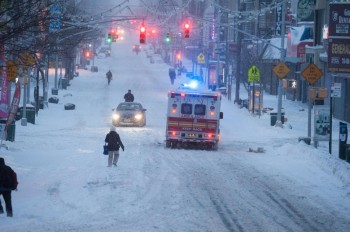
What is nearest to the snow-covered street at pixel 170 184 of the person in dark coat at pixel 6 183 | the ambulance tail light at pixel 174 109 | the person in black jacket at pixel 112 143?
the person in dark coat at pixel 6 183

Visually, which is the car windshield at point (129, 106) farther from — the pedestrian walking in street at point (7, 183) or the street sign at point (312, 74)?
the pedestrian walking in street at point (7, 183)

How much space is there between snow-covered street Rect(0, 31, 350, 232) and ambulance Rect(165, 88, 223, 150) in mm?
804

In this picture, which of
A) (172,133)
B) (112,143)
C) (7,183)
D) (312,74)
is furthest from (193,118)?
(7,183)

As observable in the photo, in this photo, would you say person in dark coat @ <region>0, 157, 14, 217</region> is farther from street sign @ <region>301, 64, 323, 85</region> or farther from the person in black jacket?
street sign @ <region>301, 64, 323, 85</region>

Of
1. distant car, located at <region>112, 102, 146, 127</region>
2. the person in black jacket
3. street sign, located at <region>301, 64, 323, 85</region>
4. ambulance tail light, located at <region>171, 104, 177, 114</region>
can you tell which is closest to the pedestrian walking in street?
the person in black jacket

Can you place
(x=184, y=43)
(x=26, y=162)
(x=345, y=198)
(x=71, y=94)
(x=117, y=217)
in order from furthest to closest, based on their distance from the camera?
(x=184, y=43), (x=71, y=94), (x=26, y=162), (x=345, y=198), (x=117, y=217)

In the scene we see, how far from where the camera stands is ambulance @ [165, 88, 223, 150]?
108 ft

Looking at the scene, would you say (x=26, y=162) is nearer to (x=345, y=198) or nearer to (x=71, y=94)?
(x=345, y=198)

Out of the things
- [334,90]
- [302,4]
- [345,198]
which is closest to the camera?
[345,198]

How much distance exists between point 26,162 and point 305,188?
10.2 metres

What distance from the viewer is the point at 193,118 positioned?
33.0 m

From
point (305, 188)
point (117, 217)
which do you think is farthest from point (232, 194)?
point (117, 217)

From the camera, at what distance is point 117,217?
17.0m

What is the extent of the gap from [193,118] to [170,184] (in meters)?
11.0
